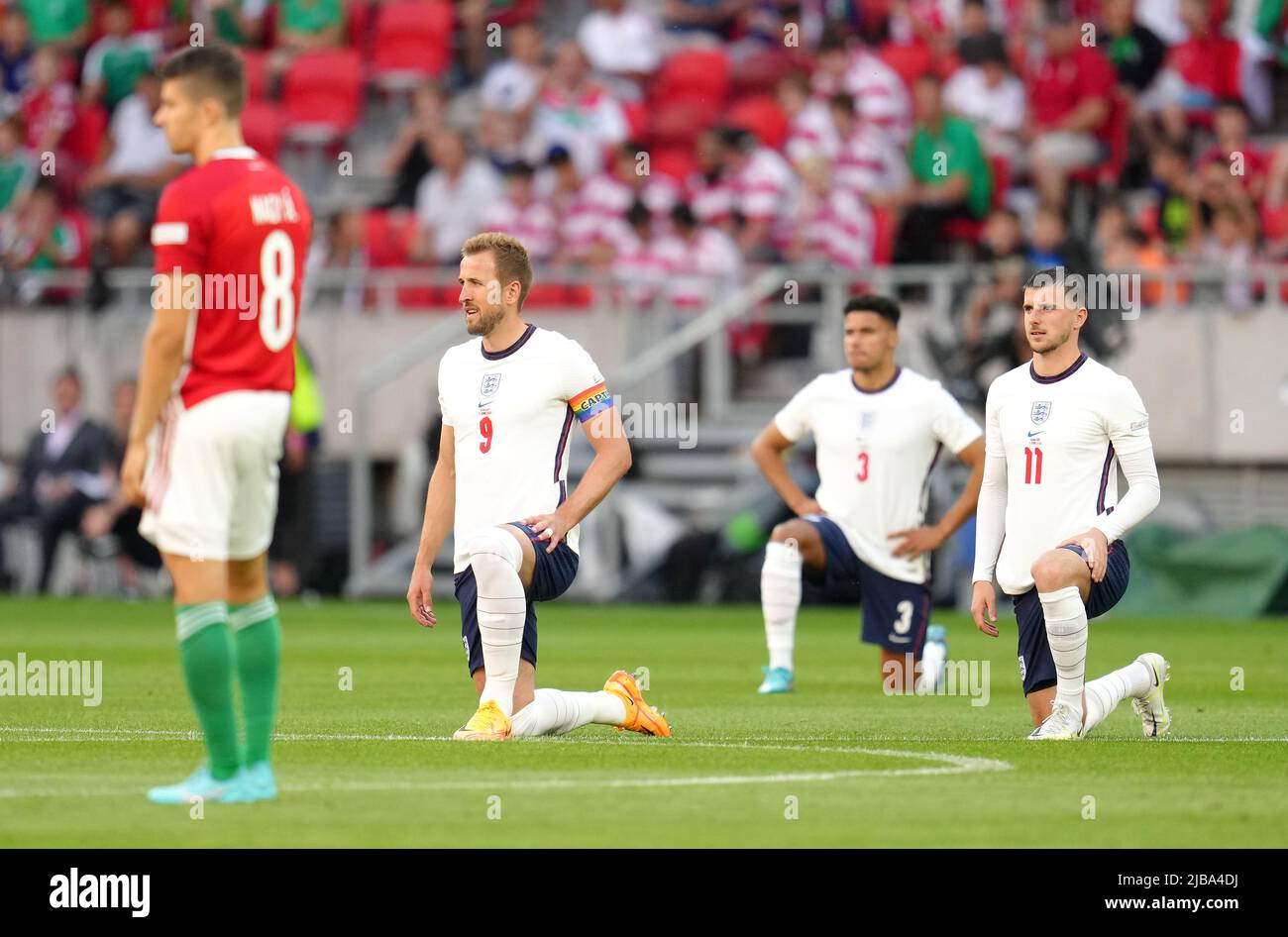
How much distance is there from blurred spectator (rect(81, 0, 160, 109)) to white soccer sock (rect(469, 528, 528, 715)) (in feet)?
58.9

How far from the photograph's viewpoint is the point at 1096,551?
9711mm

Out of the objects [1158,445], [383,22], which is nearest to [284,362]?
[1158,445]

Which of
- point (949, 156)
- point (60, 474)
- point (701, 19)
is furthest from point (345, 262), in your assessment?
point (949, 156)

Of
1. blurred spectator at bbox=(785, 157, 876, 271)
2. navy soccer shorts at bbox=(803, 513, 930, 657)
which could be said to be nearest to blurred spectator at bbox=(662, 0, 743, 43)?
blurred spectator at bbox=(785, 157, 876, 271)

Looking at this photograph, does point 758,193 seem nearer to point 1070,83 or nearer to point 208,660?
point 1070,83

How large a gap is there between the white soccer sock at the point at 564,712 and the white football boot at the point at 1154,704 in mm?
2224

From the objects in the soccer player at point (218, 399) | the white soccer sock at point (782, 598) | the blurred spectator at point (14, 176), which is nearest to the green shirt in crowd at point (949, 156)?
the blurred spectator at point (14, 176)

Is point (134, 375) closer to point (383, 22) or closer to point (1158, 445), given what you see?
point (383, 22)

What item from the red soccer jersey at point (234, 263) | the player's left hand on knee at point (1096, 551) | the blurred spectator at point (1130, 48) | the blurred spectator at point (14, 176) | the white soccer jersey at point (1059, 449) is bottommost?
the player's left hand on knee at point (1096, 551)

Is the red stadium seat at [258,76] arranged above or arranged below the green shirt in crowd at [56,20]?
below

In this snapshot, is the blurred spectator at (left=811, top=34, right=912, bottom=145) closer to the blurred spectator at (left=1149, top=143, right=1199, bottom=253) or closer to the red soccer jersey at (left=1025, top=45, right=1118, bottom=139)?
the red soccer jersey at (left=1025, top=45, right=1118, bottom=139)

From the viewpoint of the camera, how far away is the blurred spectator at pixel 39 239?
24.7 meters

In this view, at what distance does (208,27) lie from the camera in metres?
27.0

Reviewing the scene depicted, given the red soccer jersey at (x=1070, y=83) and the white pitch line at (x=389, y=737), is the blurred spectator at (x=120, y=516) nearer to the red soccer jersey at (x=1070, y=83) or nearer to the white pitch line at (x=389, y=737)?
the red soccer jersey at (x=1070, y=83)
